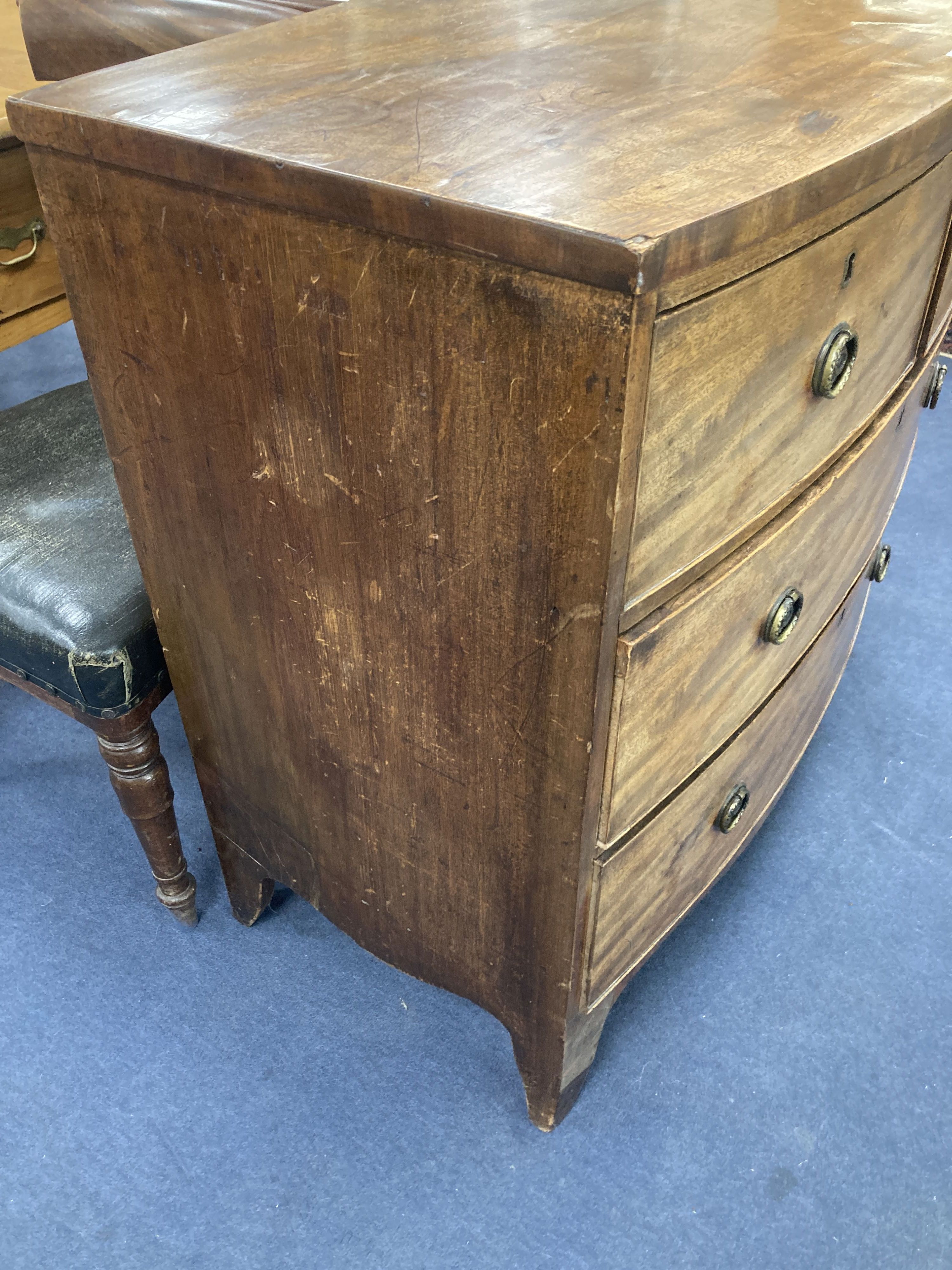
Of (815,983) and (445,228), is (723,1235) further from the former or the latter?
(445,228)

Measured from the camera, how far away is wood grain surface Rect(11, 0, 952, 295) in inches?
21.6

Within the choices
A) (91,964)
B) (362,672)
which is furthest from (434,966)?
(91,964)

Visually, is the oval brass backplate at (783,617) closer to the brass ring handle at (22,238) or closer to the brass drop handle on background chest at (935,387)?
the brass drop handle on background chest at (935,387)

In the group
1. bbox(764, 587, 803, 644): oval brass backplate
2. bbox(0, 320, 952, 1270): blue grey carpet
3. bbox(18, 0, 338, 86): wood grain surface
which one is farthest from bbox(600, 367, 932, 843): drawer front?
bbox(18, 0, 338, 86): wood grain surface

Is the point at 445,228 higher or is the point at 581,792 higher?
the point at 445,228

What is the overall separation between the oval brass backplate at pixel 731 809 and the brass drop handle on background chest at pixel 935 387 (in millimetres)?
534

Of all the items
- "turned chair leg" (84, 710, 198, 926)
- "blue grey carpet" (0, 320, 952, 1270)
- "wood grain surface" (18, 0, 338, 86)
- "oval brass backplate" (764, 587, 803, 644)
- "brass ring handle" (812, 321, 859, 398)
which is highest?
"wood grain surface" (18, 0, 338, 86)

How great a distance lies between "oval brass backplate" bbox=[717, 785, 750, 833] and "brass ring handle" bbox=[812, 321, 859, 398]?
440mm

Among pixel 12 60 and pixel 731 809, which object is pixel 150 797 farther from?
pixel 12 60

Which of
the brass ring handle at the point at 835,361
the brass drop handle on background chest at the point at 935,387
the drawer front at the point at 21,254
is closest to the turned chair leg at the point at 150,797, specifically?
the drawer front at the point at 21,254

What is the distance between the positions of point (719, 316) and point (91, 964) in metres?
1.10

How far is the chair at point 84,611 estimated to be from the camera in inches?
40.4

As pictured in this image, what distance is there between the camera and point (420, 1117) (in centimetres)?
114

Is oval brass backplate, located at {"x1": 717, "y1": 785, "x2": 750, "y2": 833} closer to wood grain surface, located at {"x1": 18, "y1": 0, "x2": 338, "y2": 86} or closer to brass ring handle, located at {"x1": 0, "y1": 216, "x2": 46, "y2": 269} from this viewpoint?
wood grain surface, located at {"x1": 18, "y1": 0, "x2": 338, "y2": 86}
